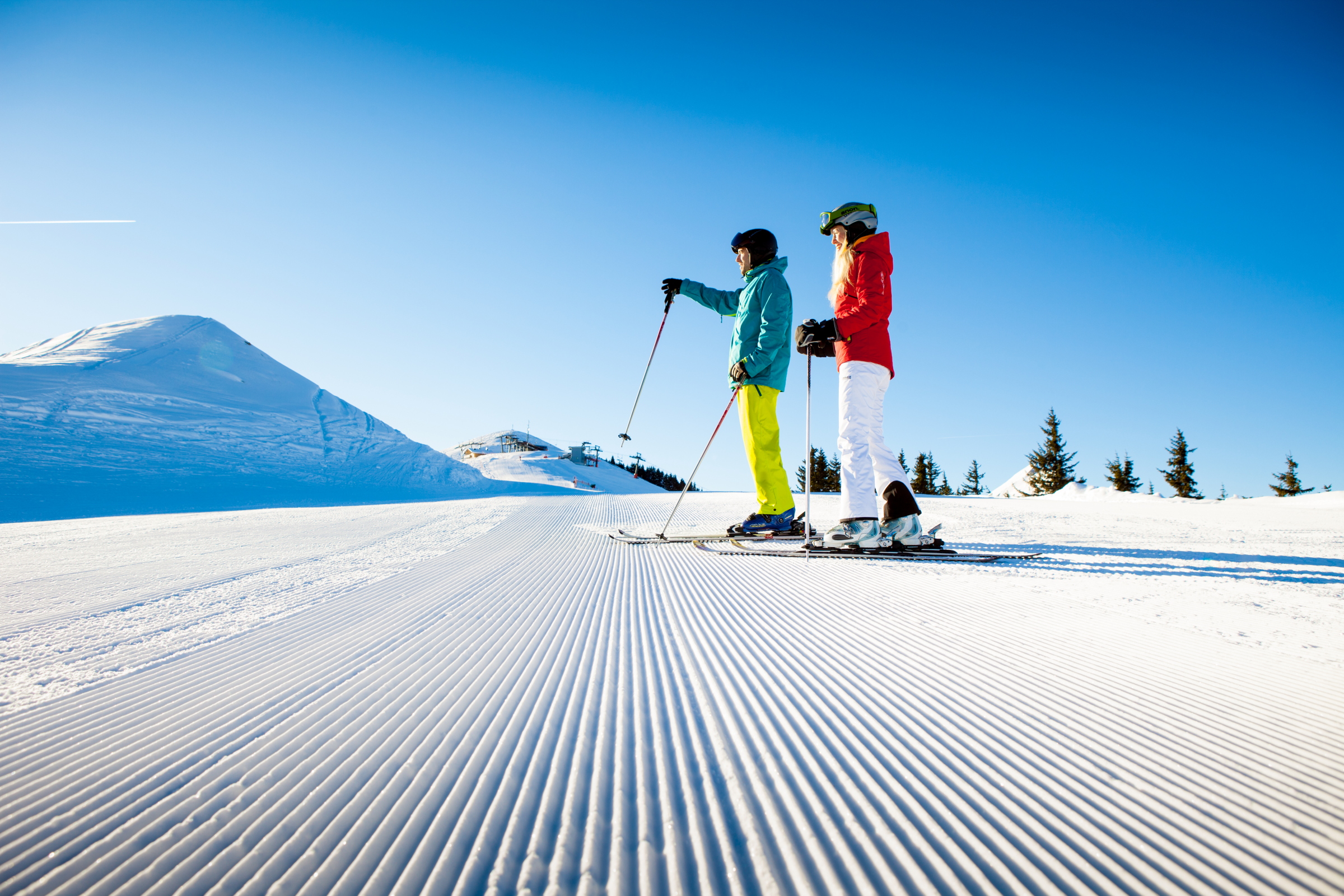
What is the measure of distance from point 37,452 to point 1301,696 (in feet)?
39.9

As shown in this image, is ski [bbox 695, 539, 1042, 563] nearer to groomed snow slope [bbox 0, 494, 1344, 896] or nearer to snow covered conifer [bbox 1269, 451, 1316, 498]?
groomed snow slope [bbox 0, 494, 1344, 896]

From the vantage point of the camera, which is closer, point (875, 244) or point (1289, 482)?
point (875, 244)

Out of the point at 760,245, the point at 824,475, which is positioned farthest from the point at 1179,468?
the point at 760,245

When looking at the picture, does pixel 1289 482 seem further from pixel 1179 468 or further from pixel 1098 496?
pixel 1098 496

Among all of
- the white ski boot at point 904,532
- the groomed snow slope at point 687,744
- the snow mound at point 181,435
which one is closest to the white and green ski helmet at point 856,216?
the white ski boot at point 904,532

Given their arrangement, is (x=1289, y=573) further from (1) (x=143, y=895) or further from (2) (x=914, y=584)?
(1) (x=143, y=895)

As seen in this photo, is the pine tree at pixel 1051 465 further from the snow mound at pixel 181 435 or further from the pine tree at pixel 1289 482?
the snow mound at pixel 181 435

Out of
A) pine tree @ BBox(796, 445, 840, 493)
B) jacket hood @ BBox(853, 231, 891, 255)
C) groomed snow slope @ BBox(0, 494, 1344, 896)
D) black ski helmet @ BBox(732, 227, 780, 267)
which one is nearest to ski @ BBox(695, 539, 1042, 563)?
groomed snow slope @ BBox(0, 494, 1344, 896)

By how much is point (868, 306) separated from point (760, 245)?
1.42 metres

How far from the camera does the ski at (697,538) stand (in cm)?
359

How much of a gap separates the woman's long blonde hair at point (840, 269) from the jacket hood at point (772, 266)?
0.65 m

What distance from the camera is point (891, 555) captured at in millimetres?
2908

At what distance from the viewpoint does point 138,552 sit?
3027 millimetres

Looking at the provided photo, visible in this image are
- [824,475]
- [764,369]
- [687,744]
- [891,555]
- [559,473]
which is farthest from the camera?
[824,475]
